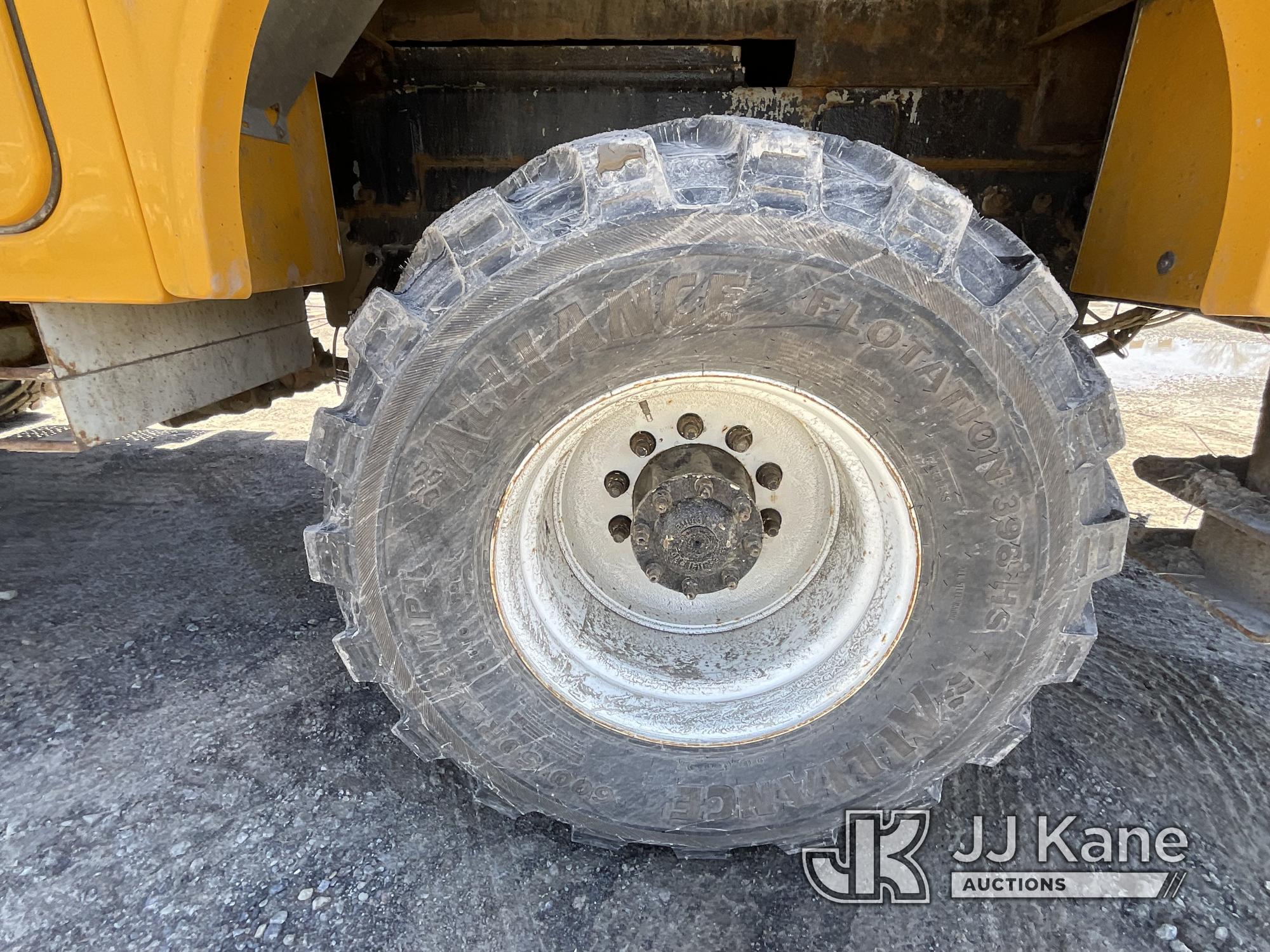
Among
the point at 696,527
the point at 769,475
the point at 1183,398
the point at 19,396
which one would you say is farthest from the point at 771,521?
the point at 1183,398

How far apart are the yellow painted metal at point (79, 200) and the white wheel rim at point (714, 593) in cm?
92

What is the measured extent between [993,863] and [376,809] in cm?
164

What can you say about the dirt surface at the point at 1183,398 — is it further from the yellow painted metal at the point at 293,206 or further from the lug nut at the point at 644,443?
the yellow painted metal at the point at 293,206

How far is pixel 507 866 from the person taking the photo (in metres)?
1.69

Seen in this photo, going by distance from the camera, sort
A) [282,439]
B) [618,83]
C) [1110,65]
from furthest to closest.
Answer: [282,439] → [618,83] → [1110,65]

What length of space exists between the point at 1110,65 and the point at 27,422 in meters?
6.50

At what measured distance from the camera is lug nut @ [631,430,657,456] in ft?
5.65

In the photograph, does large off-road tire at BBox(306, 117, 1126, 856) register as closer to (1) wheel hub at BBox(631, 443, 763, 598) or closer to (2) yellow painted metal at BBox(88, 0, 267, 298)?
(1) wheel hub at BBox(631, 443, 763, 598)

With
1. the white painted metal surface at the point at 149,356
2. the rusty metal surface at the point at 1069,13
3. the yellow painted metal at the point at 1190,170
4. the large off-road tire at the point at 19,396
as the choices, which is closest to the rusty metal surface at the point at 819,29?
the rusty metal surface at the point at 1069,13

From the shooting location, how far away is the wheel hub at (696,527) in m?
1.56

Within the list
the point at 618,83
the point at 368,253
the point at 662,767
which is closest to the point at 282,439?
the point at 368,253

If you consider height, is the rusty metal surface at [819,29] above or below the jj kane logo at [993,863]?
above

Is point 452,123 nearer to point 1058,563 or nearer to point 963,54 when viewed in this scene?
point 963,54

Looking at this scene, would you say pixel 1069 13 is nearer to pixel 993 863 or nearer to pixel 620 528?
pixel 620 528
